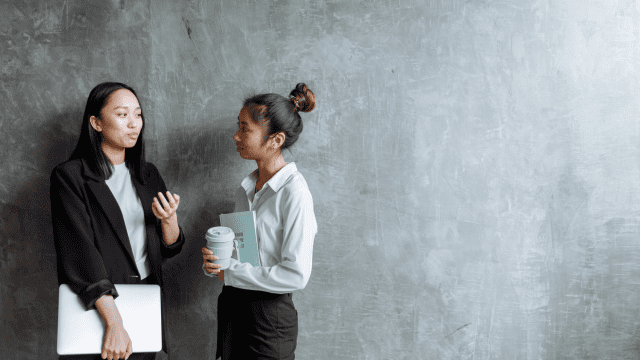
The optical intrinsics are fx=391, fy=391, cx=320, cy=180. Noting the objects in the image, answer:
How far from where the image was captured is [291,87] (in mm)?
1660

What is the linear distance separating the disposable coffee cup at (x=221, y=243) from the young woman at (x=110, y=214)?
194 mm

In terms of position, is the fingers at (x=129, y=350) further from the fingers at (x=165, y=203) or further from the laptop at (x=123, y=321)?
the fingers at (x=165, y=203)

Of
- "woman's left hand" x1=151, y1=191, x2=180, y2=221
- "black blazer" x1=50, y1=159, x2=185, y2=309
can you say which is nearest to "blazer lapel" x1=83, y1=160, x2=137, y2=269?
"black blazer" x1=50, y1=159, x2=185, y2=309

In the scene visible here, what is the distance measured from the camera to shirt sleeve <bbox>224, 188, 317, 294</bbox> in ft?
3.87

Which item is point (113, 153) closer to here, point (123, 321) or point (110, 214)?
point (110, 214)

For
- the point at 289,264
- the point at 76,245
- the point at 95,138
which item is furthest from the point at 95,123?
the point at 289,264

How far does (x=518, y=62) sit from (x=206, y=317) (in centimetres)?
176

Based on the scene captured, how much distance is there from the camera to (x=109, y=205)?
1242 millimetres

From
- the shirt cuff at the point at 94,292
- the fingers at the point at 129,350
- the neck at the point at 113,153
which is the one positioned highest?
the neck at the point at 113,153

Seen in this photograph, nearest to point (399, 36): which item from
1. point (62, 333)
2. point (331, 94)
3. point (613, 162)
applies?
point (331, 94)

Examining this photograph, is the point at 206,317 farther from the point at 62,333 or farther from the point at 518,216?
the point at 518,216

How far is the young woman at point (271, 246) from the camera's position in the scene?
119 centimetres

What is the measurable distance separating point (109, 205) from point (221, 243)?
40 centimetres

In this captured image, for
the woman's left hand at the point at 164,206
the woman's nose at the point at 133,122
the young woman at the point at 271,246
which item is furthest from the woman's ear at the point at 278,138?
the woman's nose at the point at 133,122
